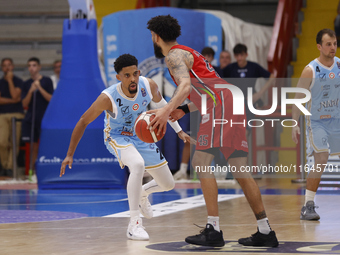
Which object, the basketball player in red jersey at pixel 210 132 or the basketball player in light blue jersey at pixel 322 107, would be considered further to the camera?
the basketball player in light blue jersey at pixel 322 107

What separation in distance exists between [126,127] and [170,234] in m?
1.20

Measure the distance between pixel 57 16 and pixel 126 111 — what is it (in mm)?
12016

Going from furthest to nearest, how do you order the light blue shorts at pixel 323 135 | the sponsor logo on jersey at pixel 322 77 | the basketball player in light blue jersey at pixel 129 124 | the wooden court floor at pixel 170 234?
the sponsor logo on jersey at pixel 322 77
the light blue shorts at pixel 323 135
the basketball player in light blue jersey at pixel 129 124
the wooden court floor at pixel 170 234

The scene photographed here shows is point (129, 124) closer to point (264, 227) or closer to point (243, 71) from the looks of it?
point (264, 227)

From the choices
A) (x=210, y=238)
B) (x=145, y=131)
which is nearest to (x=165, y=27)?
(x=145, y=131)

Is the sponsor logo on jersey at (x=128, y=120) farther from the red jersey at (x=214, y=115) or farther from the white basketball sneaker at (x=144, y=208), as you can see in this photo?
the red jersey at (x=214, y=115)

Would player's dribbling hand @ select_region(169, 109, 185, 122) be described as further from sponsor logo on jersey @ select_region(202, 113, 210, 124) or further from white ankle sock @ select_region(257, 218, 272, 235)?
white ankle sock @ select_region(257, 218, 272, 235)

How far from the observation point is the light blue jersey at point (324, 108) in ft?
21.7

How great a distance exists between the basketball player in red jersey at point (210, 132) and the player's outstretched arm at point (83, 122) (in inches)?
43.3

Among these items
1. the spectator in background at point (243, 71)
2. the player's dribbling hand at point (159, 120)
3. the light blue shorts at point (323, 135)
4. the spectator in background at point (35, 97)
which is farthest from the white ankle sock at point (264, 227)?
the spectator in background at point (35, 97)

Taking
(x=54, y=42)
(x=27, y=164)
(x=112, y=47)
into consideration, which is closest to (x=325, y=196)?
(x=112, y=47)

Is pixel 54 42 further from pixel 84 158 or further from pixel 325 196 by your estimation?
pixel 325 196

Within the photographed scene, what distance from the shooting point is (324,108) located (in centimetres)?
664

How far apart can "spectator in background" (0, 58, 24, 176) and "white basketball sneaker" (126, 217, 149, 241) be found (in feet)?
23.8
